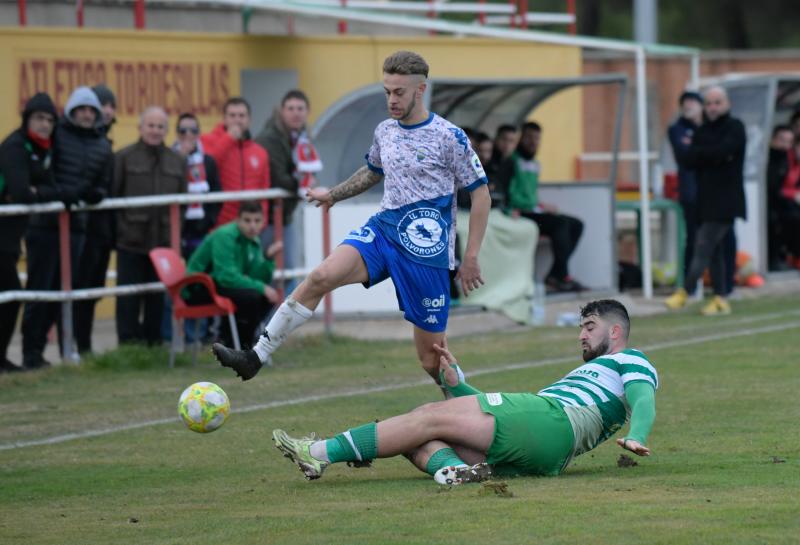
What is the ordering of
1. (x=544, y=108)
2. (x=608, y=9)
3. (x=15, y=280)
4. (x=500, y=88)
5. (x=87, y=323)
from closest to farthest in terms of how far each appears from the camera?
(x=15, y=280) < (x=87, y=323) < (x=500, y=88) < (x=544, y=108) < (x=608, y=9)

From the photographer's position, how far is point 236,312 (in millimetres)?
13836

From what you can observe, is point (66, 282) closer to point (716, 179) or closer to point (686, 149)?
point (716, 179)

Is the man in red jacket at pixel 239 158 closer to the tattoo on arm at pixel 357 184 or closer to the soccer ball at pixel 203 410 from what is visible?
the tattoo on arm at pixel 357 184

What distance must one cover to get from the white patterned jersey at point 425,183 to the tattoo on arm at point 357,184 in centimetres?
29

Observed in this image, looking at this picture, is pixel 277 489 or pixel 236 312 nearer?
pixel 277 489

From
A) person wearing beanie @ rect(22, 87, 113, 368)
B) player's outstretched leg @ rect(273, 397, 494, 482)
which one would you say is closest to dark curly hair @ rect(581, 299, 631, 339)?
player's outstretched leg @ rect(273, 397, 494, 482)

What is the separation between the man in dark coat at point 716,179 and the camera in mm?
17734

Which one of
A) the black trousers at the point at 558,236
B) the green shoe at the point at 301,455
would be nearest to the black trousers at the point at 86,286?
the black trousers at the point at 558,236

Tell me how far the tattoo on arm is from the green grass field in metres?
1.46

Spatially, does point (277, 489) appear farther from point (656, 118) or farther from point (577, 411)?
point (656, 118)

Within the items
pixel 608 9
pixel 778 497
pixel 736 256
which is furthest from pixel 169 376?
pixel 608 9

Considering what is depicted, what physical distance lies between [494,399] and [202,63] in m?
12.4

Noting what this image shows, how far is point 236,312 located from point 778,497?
294 inches

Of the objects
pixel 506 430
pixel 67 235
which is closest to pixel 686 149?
pixel 67 235
